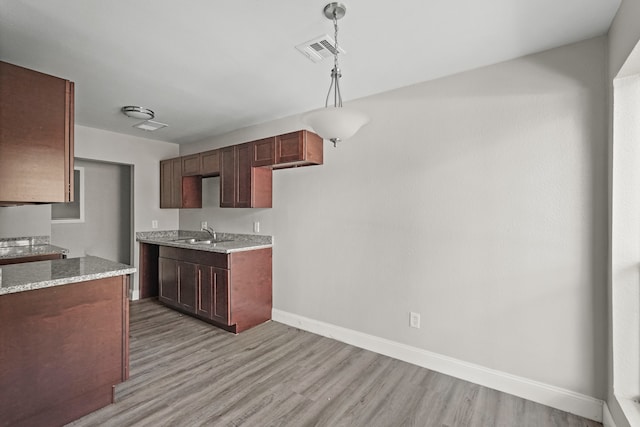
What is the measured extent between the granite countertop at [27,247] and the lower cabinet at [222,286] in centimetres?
121

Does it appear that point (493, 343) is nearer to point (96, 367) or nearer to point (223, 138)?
point (96, 367)

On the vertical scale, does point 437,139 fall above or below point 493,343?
above

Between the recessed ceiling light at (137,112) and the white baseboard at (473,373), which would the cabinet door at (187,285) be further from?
the recessed ceiling light at (137,112)

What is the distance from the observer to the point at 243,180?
145 inches

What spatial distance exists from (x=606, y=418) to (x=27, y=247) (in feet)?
17.9

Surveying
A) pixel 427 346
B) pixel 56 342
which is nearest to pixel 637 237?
pixel 427 346

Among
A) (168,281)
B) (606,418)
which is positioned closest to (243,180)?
(168,281)

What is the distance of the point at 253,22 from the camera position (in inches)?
72.7

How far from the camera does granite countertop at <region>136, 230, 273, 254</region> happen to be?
3.39 m

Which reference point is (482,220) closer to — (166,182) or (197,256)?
(197,256)

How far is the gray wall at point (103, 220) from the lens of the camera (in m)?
4.39

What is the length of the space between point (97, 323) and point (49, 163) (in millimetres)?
1113

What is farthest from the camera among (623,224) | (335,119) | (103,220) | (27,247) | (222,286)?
(103,220)

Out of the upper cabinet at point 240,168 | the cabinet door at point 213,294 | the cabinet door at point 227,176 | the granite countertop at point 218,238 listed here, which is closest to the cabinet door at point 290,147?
the upper cabinet at point 240,168
